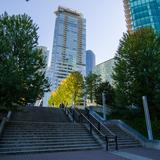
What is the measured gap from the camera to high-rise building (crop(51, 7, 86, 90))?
142 m

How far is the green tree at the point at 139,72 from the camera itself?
16062 mm

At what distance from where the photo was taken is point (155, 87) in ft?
52.8

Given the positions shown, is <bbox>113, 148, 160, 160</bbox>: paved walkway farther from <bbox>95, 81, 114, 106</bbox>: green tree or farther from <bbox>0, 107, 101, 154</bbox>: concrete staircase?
<bbox>95, 81, 114, 106</bbox>: green tree

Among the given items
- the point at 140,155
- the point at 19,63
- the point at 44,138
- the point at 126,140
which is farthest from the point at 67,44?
the point at 140,155

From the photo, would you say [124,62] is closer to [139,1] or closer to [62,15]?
[139,1]

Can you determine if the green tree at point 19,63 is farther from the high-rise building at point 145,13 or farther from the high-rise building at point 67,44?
the high-rise building at point 67,44

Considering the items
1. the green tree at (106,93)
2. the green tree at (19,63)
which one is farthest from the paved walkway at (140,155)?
the green tree at (106,93)

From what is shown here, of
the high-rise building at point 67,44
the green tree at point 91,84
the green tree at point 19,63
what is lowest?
the green tree at point 19,63

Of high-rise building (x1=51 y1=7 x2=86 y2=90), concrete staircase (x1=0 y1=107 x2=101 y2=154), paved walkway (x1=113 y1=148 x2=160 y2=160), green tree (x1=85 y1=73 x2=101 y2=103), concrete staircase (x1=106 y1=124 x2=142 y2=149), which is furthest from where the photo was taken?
high-rise building (x1=51 y1=7 x2=86 y2=90)

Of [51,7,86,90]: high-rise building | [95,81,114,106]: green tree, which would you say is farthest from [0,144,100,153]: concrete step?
[51,7,86,90]: high-rise building

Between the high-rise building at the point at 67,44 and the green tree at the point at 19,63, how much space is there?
401 feet

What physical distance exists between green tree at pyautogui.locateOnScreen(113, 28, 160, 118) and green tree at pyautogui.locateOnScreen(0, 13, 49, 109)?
7169 mm

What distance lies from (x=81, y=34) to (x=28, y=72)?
14944cm

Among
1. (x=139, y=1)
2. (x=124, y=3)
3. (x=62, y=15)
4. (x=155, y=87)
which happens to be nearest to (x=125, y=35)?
(x=155, y=87)
